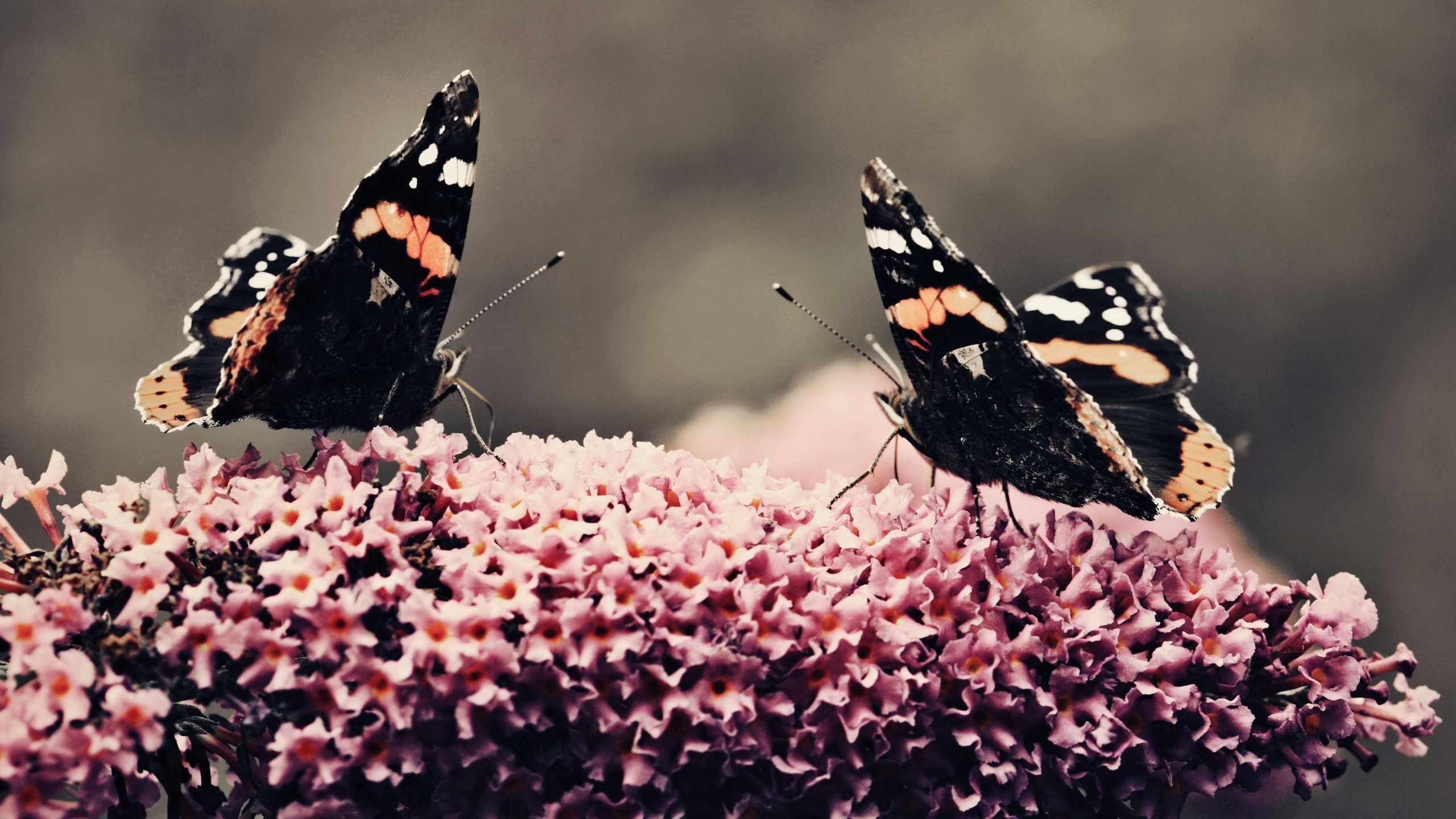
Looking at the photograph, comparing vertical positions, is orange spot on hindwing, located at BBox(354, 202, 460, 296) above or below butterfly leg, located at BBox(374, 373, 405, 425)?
above

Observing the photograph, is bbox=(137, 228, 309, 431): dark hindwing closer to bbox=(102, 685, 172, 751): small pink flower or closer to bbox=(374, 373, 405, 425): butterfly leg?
bbox=(374, 373, 405, 425): butterfly leg

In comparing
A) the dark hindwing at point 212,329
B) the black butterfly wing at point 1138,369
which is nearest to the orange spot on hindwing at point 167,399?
the dark hindwing at point 212,329

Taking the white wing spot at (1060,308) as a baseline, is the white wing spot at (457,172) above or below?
above

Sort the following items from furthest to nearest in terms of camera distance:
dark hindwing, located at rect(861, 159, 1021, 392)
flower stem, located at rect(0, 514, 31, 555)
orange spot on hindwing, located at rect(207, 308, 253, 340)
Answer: orange spot on hindwing, located at rect(207, 308, 253, 340) < dark hindwing, located at rect(861, 159, 1021, 392) < flower stem, located at rect(0, 514, 31, 555)

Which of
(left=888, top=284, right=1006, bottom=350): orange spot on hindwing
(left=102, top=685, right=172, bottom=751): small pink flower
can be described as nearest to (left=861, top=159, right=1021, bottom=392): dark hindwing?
(left=888, top=284, right=1006, bottom=350): orange spot on hindwing

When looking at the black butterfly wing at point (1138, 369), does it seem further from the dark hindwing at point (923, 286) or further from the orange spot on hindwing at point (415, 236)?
the orange spot on hindwing at point (415, 236)

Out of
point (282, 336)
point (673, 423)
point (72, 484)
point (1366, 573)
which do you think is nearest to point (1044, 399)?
point (282, 336)
